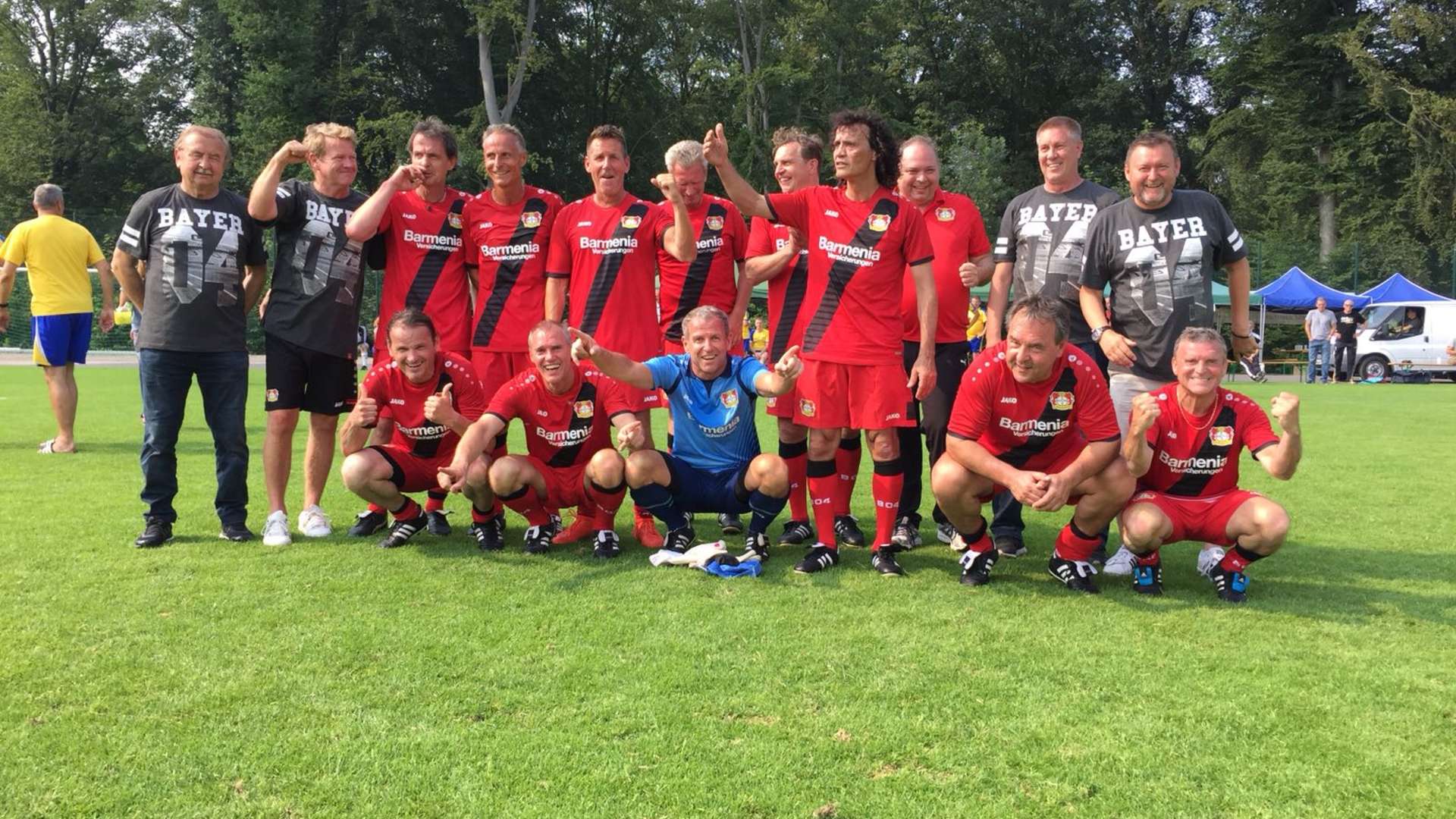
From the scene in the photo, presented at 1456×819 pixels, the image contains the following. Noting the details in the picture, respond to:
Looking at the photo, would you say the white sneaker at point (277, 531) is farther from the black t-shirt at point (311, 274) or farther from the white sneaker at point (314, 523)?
the black t-shirt at point (311, 274)

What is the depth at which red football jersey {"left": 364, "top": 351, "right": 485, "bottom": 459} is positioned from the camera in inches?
193

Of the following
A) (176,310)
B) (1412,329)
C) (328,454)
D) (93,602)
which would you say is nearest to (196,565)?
Result: (93,602)

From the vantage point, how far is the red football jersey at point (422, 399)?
491 centimetres

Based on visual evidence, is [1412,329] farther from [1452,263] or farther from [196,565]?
[196,565]

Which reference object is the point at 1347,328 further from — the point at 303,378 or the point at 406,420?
the point at 303,378

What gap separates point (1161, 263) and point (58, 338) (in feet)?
28.5

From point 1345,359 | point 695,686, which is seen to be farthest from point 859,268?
point 1345,359

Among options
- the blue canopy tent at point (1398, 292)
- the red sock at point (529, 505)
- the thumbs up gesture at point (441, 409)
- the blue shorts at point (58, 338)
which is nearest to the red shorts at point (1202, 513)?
the red sock at point (529, 505)

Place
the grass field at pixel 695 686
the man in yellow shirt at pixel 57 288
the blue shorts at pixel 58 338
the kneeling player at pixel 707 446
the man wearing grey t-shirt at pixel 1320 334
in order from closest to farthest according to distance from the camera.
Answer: the grass field at pixel 695 686 < the kneeling player at pixel 707 446 < the man in yellow shirt at pixel 57 288 < the blue shorts at pixel 58 338 < the man wearing grey t-shirt at pixel 1320 334

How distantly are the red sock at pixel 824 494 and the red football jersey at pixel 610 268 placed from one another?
1232mm

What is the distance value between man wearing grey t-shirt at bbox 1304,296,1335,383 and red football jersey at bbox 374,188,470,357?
2226cm

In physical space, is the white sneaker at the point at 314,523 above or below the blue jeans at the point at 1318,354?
below

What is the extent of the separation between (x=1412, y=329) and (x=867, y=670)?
24886 millimetres

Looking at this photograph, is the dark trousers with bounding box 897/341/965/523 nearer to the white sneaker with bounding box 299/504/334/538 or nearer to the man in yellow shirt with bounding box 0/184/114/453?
the white sneaker with bounding box 299/504/334/538
